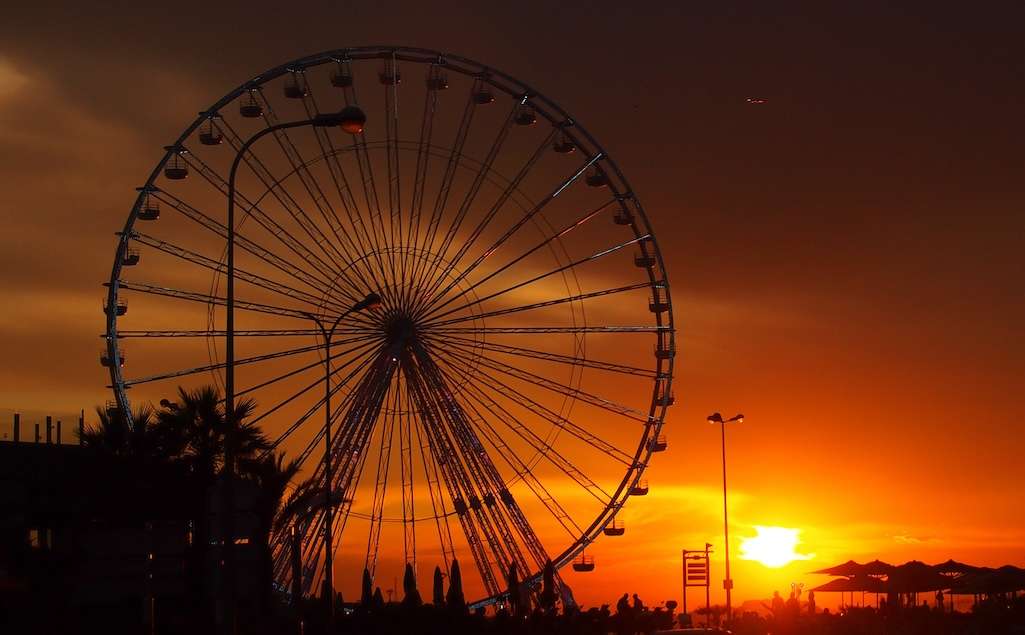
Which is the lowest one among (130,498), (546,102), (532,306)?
(130,498)

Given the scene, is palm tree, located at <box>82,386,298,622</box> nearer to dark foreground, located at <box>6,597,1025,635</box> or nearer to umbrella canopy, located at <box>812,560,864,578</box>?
dark foreground, located at <box>6,597,1025,635</box>

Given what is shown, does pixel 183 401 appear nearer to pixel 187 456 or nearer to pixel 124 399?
pixel 187 456

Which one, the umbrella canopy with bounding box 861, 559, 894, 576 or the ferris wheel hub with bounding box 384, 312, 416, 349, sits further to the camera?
the umbrella canopy with bounding box 861, 559, 894, 576

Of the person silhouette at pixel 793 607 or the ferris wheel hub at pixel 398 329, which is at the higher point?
the ferris wheel hub at pixel 398 329

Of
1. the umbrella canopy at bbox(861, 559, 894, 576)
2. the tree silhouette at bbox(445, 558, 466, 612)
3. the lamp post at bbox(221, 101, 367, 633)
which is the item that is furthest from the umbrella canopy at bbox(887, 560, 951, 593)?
the lamp post at bbox(221, 101, 367, 633)

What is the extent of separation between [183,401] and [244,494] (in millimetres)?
13980

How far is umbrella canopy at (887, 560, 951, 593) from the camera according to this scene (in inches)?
2869

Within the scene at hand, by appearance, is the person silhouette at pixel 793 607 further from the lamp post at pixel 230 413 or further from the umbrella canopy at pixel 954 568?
the lamp post at pixel 230 413

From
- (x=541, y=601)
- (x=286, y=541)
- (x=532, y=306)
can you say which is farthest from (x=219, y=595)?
(x=541, y=601)

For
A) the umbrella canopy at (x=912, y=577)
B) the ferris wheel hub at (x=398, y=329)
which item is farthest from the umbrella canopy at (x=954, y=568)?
the ferris wheel hub at (x=398, y=329)

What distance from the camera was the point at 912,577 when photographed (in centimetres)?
7294

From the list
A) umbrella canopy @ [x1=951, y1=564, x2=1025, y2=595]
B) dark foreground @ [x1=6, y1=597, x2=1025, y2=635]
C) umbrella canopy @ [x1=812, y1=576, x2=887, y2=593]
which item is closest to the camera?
dark foreground @ [x1=6, y1=597, x2=1025, y2=635]

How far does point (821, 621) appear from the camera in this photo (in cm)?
6619

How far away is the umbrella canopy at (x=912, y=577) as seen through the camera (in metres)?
72.9
